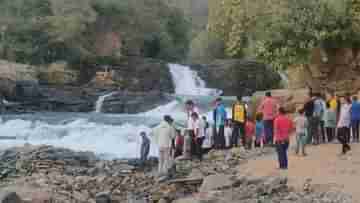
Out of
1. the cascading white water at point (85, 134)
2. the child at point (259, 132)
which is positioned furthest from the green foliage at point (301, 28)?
the cascading white water at point (85, 134)

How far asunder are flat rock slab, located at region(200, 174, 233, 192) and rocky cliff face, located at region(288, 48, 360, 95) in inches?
332

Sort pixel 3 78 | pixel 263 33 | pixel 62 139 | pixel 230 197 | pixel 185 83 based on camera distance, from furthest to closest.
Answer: pixel 185 83 → pixel 3 78 → pixel 62 139 → pixel 263 33 → pixel 230 197

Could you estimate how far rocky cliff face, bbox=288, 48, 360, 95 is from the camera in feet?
65.4

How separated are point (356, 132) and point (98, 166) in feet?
22.9

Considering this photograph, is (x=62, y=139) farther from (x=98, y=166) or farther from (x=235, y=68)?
(x=235, y=68)

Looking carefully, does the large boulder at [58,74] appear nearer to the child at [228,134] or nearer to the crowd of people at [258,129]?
the crowd of people at [258,129]

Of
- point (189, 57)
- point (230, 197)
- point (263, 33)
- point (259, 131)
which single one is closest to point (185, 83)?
point (189, 57)

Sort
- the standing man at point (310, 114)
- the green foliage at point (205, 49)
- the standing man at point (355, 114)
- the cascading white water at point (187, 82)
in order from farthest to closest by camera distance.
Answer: the green foliage at point (205, 49) → the cascading white water at point (187, 82) → the standing man at point (310, 114) → the standing man at point (355, 114)

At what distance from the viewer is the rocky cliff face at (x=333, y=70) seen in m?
19.9

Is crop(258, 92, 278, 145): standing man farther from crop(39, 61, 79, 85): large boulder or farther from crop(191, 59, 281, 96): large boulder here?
crop(39, 61, 79, 85): large boulder

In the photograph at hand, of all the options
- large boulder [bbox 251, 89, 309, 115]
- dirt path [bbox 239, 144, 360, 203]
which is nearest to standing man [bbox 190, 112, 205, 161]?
dirt path [bbox 239, 144, 360, 203]

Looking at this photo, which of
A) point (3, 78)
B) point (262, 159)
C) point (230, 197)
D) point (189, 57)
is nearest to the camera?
point (230, 197)

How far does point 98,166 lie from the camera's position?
16.7 metres

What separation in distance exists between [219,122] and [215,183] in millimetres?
4409
